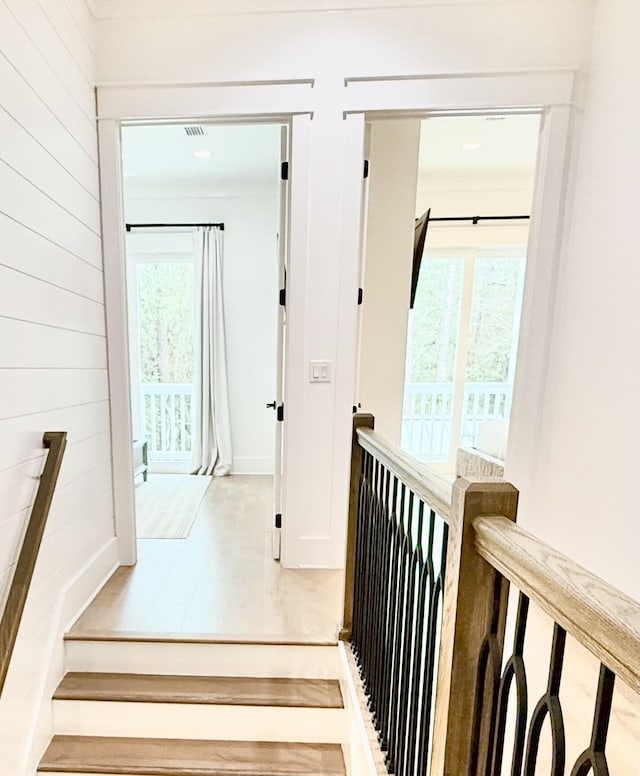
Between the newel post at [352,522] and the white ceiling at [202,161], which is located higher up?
the white ceiling at [202,161]

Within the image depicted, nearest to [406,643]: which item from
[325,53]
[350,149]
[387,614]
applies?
[387,614]

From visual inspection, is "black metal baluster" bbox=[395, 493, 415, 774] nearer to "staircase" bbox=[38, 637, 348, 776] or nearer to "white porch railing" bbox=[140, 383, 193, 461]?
"staircase" bbox=[38, 637, 348, 776]

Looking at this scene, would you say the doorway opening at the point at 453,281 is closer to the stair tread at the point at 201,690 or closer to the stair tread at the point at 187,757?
the stair tread at the point at 201,690

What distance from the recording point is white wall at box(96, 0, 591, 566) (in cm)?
192

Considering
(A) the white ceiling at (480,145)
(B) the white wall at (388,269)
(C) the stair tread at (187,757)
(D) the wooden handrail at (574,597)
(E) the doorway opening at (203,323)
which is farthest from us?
(E) the doorway opening at (203,323)

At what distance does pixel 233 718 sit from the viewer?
165 cm

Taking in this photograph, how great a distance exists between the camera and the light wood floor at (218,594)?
1808mm

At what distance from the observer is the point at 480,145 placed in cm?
359

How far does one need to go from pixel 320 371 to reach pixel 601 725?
1802 mm

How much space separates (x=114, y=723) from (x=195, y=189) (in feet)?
13.3

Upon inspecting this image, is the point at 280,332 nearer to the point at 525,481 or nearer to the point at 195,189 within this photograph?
the point at 525,481

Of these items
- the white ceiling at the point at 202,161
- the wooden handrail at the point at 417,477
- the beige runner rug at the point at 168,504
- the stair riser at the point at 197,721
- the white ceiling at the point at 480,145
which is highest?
the white ceiling at the point at 480,145

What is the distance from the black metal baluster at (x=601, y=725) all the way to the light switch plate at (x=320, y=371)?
1.78 metres

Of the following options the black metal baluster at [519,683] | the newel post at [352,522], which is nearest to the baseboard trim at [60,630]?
the newel post at [352,522]
